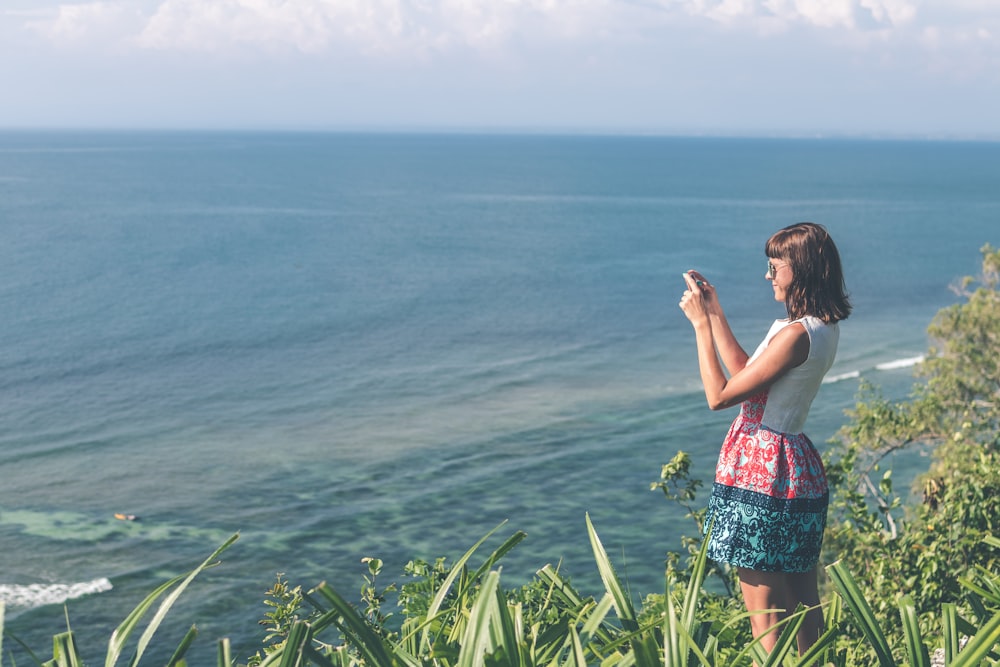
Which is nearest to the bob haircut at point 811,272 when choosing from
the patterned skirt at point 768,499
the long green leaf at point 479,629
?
the patterned skirt at point 768,499

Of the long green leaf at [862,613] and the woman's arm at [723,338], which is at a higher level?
the woman's arm at [723,338]

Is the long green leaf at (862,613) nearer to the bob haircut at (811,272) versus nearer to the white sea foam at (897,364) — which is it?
the bob haircut at (811,272)

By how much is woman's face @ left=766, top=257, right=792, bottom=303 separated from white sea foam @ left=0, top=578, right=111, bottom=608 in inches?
786

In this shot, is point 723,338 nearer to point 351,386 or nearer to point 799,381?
point 799,381

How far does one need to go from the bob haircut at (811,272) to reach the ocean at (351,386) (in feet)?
45.1

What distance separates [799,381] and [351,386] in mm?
34131

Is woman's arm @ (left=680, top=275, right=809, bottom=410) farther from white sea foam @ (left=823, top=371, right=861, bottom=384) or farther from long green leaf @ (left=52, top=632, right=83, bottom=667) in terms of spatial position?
white sea foam @ (left=823, top=371, right=861, bottom=384)

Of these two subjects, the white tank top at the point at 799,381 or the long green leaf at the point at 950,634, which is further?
the white tank top at the point at 799,381

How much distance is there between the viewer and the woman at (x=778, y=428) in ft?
13.2

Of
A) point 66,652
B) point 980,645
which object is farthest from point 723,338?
point 66,652

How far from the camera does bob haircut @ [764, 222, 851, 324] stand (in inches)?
159

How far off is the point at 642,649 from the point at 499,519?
23328 mm

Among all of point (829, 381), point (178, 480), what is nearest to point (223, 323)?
point (178, 480)

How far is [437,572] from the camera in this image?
15.8 feet
